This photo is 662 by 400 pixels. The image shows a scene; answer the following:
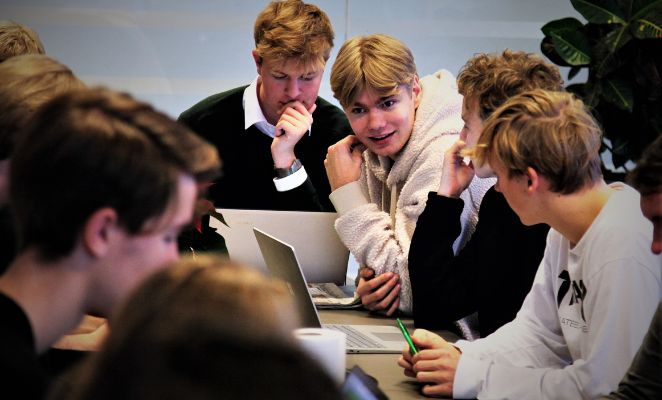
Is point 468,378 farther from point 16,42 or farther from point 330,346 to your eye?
point 16,42

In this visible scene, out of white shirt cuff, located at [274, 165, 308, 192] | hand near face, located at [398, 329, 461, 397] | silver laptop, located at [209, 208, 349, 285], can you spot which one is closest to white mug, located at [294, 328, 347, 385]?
hand near face, located at [398, 329, 461, 397]

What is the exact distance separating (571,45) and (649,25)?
381 millimetres

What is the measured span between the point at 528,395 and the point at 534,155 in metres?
0.45

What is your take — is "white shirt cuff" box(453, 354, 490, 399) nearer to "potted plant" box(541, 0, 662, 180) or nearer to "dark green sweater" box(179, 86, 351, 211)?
"dark green sweater" box(179, 86, 351, 211)

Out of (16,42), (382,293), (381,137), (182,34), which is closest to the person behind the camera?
(382,293)

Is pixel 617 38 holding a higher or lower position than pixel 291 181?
higher

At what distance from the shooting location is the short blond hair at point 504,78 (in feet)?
7.43

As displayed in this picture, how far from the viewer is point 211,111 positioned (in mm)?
3592

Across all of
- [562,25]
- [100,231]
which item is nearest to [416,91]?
[100,231]

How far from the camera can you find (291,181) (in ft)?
10.5

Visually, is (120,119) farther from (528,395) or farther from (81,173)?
(528,395)

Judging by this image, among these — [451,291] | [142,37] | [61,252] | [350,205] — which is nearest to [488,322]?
[451,291]

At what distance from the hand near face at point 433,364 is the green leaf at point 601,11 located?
9.85ft

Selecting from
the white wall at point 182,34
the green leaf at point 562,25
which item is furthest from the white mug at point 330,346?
the white wall at point 182,34
